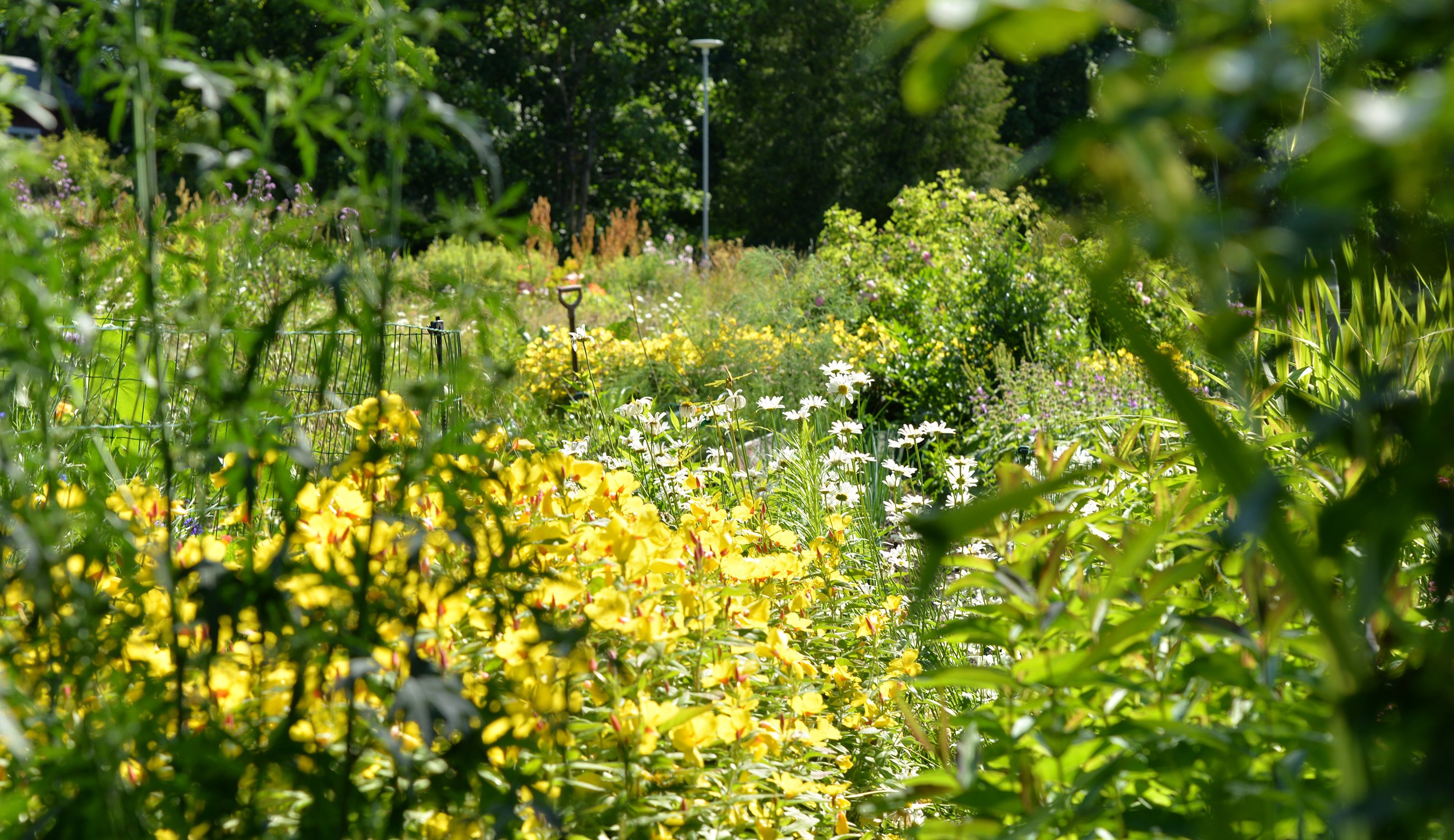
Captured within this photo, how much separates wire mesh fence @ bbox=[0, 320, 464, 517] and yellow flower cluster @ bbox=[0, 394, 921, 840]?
0.26 ft

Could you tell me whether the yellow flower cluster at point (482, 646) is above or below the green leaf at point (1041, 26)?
below

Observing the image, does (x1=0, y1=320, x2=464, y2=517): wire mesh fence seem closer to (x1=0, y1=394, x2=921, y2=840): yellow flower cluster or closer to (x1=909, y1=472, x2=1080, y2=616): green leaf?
(x1=0, y1=394, x2=921, y2=840): yellow flower cluster

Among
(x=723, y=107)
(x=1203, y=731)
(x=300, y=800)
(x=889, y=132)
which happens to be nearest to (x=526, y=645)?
(x=300, y=800)

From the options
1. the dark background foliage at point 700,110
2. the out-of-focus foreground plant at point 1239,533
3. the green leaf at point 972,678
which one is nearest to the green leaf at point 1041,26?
the out-of-focus foreground plant at point 1239,533

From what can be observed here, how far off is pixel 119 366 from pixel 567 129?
65.6 ft

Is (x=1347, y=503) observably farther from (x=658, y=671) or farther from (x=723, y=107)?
(x=723, y=107)

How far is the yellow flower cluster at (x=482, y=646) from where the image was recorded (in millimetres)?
897

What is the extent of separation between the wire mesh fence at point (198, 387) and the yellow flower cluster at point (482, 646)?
0.26 feet

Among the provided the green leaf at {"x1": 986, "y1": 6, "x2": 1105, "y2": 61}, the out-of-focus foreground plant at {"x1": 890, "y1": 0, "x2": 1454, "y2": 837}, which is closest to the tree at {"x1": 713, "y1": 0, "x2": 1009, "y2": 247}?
the out-of-focus foreground plant at {"x1": 890, "y1": 0, "x2": 1454, "y2": 837}

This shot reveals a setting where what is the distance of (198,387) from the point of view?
3.46 feet

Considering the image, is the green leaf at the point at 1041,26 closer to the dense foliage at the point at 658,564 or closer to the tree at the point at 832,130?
the dense foliage at the point at 658,564

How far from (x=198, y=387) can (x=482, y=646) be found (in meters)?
0.51

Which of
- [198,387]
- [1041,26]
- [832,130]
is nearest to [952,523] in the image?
[1041,26]

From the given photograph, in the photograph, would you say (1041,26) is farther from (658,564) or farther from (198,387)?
(658,564)
